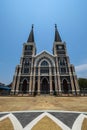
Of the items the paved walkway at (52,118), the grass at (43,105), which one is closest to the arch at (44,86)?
the grass at (43,105)

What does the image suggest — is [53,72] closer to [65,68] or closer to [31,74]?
[65,68]

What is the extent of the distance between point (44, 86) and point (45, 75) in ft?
12.8

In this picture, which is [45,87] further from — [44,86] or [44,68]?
[44,68]

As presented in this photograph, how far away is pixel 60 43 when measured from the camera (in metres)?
42.1

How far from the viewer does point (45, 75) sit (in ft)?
116

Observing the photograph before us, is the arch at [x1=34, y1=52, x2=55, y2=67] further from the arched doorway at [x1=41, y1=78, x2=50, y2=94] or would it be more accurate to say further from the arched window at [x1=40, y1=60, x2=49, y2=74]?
the arched doorway at [x1=41, y1=78, x2=50, y2=94]

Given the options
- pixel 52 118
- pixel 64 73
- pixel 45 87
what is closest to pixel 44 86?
pixel 45 87

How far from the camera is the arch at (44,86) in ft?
109

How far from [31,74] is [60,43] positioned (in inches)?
727

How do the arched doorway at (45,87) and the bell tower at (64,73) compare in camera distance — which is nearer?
the bell tower at (64,73)

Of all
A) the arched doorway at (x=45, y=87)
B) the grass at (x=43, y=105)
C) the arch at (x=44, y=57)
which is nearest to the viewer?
the grass at (x=43, y=105)

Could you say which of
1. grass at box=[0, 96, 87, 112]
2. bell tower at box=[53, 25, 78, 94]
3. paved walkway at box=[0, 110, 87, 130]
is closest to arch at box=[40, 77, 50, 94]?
bell tower at box=[53, 25, 78, 94]

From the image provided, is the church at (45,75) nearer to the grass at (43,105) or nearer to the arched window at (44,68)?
the arched window at (44,68)

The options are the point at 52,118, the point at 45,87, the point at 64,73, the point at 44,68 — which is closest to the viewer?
the point at 52,118
